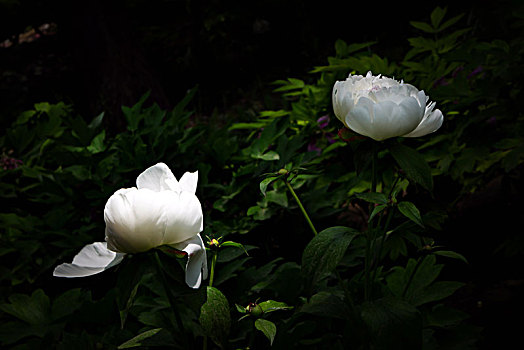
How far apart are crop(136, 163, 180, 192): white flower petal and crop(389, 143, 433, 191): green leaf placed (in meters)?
0.34

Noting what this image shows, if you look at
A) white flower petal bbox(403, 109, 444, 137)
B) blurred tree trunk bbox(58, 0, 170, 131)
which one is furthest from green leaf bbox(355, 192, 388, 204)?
blurred tree trunk bbox(58, 0, 170, 131)

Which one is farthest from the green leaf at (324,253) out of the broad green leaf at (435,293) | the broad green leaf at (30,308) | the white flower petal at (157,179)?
the broad green leaf at (30,308)

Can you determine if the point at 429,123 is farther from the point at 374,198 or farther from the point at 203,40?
the point at 203,40

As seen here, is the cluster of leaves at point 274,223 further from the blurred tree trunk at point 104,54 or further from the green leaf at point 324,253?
the blurred tree trunk at point 104,54

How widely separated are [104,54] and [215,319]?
13.1 feet

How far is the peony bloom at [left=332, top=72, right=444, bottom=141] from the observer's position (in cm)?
68

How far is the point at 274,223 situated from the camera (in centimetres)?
149

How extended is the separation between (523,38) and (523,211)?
0.60 metres

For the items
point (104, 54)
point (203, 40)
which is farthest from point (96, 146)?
point (203, 40)

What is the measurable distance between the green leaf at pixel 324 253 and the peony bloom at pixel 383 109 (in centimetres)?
17

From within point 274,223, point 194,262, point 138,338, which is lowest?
point 274,223

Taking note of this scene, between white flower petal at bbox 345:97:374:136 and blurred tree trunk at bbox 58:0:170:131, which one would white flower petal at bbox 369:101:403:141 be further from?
blurred tree trunk at bbox 58:0:170:131

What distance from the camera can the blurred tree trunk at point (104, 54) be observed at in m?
4.07

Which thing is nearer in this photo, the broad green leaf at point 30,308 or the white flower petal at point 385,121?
the white flower petal at point 385,121
